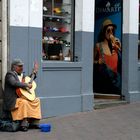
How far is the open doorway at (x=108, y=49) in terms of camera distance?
13688 mm

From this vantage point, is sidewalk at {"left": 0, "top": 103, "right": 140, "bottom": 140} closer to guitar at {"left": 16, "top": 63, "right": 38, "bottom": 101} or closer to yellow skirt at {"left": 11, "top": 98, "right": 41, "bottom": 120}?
yellow skirt at {"left": 11, "top": 98, "right": 41, "bottom": 120}

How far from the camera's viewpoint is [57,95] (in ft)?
37.2

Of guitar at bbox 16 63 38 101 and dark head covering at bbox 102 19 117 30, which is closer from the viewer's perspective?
guitar at bbox 16 63 38 101

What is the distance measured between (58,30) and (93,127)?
2.99m

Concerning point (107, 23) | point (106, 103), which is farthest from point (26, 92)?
point (107, 23)

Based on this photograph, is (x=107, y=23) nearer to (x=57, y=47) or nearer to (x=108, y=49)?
(x=108, y=49)

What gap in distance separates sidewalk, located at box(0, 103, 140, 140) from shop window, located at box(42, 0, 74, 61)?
157 centimetres

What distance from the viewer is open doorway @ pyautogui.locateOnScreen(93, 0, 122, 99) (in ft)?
44.9

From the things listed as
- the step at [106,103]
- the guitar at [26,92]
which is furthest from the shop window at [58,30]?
the guitar at [26,92]

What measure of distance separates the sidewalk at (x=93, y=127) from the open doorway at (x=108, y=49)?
138 centimetres

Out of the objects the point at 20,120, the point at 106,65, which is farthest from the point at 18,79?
the point at 106,65

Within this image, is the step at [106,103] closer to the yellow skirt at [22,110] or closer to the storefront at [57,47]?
the storefront at [57,47]

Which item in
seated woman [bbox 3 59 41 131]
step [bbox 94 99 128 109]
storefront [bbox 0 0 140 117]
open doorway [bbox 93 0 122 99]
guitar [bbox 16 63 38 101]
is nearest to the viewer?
seated woman [bbox 3 59 41 131]

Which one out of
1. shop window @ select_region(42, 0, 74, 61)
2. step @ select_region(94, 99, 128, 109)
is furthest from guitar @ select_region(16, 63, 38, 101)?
step @ select_region(94, 99, 128, 109)
